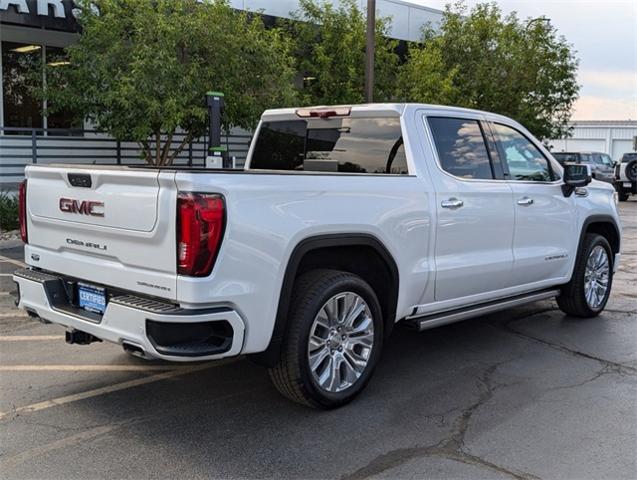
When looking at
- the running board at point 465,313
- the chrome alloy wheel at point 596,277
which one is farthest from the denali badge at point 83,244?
the chrome alloy wheel at point 596,277

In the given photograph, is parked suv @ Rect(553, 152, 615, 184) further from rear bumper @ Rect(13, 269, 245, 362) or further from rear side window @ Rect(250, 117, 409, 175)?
rear bumper @ Rect(13, 269, 245, 362)

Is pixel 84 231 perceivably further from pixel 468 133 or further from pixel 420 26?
pixel 420 26

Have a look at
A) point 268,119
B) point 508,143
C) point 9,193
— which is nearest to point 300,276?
point 268,119

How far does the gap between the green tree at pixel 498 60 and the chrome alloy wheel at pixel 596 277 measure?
10.7 meters

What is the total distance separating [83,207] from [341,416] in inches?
79.8

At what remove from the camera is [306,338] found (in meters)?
4.14

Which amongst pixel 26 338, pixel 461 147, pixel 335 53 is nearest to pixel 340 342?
pixel 461 147

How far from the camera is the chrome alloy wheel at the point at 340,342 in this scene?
431 cm

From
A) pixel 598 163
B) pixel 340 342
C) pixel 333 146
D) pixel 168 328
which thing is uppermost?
pixel 333 146

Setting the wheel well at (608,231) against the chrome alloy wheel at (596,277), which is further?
the wheel well at (608,231)

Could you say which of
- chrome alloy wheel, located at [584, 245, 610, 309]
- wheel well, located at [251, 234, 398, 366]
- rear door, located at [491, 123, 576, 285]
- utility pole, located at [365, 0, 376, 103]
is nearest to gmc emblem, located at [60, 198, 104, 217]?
wheel well, located at [251, 234, 398, 366]

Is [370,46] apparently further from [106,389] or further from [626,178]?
[626,178]

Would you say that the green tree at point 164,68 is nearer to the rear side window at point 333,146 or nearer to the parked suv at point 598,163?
the rear side window at point 333,146

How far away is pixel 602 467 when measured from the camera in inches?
146
